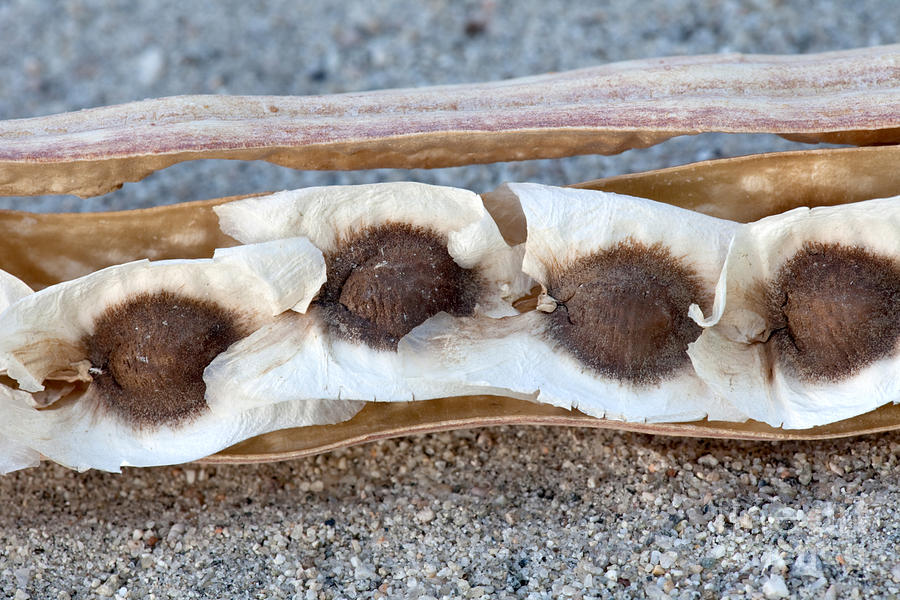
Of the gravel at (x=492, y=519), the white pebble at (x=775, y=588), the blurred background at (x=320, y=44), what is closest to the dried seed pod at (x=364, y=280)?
the gravel at (x=492, y=519)

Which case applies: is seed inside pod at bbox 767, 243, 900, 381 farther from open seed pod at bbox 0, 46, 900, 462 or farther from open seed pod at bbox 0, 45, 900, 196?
open seed pod at bbox 0, 45, 900, 196

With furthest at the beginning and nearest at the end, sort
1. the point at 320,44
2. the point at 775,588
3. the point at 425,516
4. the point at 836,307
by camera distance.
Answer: the point at 320,44 < the point at 425,516 < the point at 836,307 < the point at 775,588

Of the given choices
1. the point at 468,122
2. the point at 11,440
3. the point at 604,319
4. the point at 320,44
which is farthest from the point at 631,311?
the point at 320,44

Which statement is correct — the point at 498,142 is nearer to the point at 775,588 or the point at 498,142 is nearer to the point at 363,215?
the point at 363,215

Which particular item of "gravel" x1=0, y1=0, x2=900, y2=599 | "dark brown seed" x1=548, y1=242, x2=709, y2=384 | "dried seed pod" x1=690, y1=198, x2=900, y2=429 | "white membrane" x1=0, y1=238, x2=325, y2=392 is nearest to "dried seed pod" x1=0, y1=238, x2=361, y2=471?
"white membrane" x1=0, y1=238, x2=325, y2=392

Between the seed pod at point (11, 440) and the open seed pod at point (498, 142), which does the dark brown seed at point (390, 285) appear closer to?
the open seed pod at point (498, 142)

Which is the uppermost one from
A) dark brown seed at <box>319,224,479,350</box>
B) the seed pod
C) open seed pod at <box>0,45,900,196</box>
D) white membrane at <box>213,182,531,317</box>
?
open seed pod at <box>0,45,900,196</box>
